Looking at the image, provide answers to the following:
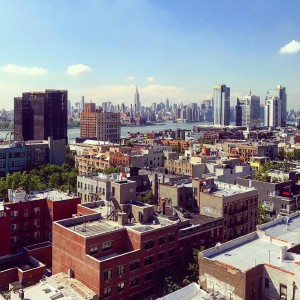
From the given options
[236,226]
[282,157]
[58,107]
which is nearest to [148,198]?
[236,226]

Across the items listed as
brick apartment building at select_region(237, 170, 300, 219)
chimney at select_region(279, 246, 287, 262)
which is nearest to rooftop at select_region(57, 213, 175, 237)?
chimney at select_region(279, 246, 287, 262)

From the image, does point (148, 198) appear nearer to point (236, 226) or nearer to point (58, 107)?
point (236, 226)

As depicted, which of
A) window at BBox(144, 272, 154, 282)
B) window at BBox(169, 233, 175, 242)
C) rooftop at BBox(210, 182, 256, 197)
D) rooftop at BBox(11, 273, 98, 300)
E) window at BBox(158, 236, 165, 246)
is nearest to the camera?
rooftop at BBox(11, 273, 98, 300)

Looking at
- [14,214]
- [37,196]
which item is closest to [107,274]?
[14,214]

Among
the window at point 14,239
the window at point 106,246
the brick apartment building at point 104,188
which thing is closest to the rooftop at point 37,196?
the window at point 14,239

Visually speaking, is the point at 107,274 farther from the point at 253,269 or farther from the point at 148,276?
the point at 253,269

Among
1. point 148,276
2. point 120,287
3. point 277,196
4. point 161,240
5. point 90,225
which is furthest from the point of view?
point 277,196

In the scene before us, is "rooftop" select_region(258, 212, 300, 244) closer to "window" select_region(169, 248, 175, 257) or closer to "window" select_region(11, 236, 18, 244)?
"window" select_region(169, 248, 175, 257)
